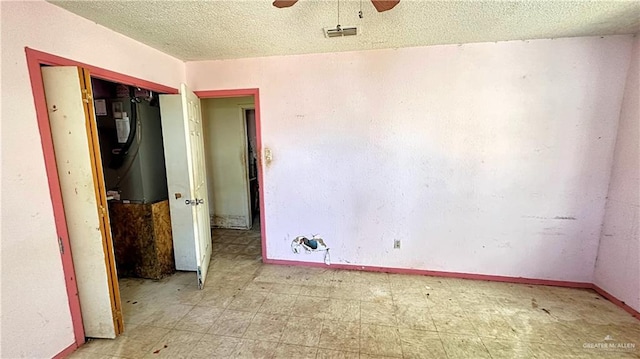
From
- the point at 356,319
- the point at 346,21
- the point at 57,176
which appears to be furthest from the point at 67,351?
the point at 346,21

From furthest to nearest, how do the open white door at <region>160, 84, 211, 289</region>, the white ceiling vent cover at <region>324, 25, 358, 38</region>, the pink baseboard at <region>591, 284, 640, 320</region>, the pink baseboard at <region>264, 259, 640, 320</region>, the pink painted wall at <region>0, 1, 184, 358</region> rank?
the open white door at <region>160, 84, 211, 289</region>, the pink baseboard at <region>264, 259, 640, 320</region>, the pink baseboard at <region>591, 284, 640, 320</region>, the white ceiling vent cover at <region>324, 25, 358, 38</region>, the pink painted wall at <region>0, 1, 184, 358</region>

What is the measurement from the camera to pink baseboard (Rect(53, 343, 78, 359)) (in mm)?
1796

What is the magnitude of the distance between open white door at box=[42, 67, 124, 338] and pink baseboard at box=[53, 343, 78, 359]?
0.33 feet

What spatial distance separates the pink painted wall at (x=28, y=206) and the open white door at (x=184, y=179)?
904 millimetres

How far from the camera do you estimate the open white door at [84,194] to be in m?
1.76

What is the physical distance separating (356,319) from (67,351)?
2.14 meters

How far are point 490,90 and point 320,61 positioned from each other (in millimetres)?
1766

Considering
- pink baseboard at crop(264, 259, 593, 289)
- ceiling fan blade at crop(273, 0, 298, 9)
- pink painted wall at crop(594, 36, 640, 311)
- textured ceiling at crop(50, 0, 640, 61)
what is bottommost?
pink baseboard at crop(264, 259, 593, 289)

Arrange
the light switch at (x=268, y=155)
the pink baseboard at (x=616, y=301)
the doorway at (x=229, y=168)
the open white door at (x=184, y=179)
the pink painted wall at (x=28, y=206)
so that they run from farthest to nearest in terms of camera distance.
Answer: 1. the doorway at (x=229, y=168)
2. the light switch at (x=268, y=155)
3. the open white door at (x=184, y=179)
4. the pink baseboard at (x=616, y=301)
5. the pink painted wall at (x=28, y=206)

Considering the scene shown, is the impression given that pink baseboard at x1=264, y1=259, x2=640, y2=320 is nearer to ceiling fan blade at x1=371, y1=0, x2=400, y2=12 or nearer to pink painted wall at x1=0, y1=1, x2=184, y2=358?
pink painted wall at x1=0, y1=1, x2=184, y2=358

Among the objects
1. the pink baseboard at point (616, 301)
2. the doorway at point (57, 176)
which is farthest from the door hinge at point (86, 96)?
the pink baseboard at point (616, 301)

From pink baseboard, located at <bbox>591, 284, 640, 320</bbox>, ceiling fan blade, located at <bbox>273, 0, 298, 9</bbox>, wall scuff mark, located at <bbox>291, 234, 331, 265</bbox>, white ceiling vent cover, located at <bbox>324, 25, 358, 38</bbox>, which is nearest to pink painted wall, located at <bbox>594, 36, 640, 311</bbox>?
pink baseboard, located at <bbox>591, 284, 640, 320</bbox>

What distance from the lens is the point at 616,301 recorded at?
7.83ft

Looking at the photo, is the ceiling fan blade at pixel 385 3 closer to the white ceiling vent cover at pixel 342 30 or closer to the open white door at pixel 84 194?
the white ceiling vent cover at pixel 342 30
